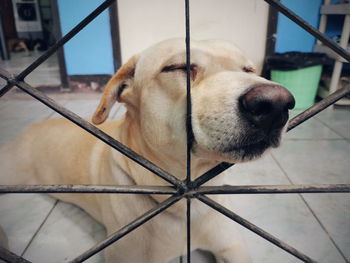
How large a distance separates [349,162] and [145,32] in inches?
90.7

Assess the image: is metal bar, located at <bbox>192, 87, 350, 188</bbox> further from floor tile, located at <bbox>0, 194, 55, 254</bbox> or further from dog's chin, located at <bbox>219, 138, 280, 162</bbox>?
floor tile, located at <bbox>0, 194, 55, 254</bbox>

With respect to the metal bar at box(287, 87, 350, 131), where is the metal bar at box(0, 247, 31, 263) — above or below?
below

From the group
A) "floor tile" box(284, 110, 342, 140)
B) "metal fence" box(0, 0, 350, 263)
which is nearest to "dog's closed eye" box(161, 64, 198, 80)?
"metal fence" box(0, 0, 350, 263)

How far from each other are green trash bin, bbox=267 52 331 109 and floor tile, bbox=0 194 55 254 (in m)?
2.23

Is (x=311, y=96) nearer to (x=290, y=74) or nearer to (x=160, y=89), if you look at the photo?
(x=290, y=74)

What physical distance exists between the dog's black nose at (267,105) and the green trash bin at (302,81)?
88.1 inches

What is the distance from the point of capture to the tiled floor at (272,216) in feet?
3.74

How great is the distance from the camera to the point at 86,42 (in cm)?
307

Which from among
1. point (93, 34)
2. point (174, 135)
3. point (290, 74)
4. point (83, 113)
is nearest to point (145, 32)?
point (93, 34)

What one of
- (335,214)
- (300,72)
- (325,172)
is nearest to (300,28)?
(300,72)

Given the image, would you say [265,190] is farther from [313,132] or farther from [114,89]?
[313,132]

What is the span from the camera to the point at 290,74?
2631mm

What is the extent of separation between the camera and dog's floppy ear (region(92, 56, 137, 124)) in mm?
927

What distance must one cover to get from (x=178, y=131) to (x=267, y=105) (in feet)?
0.99
